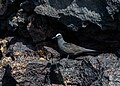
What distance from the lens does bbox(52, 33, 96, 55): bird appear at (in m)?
10.6

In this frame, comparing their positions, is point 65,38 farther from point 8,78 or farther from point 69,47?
point 8,78

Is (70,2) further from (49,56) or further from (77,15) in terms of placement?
(49,56)

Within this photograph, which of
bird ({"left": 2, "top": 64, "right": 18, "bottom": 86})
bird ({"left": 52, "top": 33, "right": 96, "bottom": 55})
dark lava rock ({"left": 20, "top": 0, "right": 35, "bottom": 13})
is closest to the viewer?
bird ({"left": 52, "top": 33, "right": 96, "bottom": 55})

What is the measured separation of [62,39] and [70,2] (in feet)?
4.52

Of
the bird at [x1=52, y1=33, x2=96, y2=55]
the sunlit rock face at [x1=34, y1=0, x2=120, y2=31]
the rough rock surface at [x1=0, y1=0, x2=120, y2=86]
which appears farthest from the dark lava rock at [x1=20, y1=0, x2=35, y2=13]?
the bird at [x1=52, y1=33, x2=96, y2=55]

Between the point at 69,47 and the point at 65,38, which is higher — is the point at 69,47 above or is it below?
below

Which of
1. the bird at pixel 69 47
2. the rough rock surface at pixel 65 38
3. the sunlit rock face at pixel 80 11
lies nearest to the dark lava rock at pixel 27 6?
the rough rock surface at pixel 65 38

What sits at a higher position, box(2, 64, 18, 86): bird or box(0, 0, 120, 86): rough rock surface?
box(0, 0, 120, 86): rough rock surface

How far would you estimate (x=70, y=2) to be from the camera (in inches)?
415

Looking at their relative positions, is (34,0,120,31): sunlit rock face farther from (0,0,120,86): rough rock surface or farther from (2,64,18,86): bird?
(2,64,18,86): bird

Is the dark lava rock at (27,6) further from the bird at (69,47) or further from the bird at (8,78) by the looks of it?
the bird at (8,78)

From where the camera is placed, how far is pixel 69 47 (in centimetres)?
1095

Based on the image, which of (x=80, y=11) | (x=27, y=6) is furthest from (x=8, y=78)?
(x=80, y=11)

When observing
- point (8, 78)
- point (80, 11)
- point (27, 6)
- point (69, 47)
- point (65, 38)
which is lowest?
point (8, 78)
